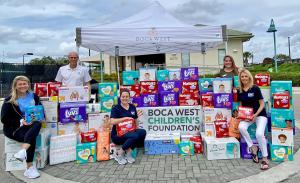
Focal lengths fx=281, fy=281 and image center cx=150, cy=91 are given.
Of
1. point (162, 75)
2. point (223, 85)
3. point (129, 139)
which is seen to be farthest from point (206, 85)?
point (129, 139)

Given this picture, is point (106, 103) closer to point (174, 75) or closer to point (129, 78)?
point (129, 78)

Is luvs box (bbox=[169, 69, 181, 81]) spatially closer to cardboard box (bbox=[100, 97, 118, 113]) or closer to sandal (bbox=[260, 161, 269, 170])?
cardboard box (bbox=[100, 97, 118, 113])

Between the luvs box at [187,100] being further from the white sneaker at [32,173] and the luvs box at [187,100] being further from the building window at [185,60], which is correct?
the building window at [185,60]

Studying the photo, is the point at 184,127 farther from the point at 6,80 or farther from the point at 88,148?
the point at 6,80

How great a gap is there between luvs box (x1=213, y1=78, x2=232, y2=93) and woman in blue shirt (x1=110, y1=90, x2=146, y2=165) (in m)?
1.72

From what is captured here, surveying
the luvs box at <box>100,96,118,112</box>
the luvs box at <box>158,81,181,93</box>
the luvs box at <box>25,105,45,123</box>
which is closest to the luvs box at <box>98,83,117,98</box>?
the luvs box at <box>100,96,118,112</box>

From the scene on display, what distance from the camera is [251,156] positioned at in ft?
16.0

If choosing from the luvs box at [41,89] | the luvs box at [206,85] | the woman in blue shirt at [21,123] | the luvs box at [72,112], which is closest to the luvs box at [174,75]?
the luvs box at [206,85]

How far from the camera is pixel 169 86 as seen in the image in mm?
6066

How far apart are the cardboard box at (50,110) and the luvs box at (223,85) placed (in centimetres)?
312

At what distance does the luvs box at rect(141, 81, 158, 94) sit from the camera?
6035 mm

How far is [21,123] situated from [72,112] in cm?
103

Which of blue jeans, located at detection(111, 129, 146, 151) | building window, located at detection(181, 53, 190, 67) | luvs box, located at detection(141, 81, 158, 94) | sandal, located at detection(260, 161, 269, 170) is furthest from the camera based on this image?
building window, located at detection(181, 53, 190, 67)

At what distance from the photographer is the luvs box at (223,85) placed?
5.55 metres
